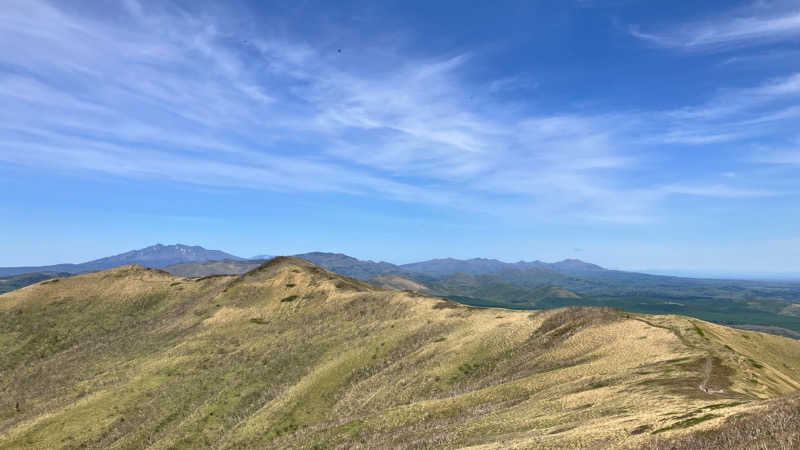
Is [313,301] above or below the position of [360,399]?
above

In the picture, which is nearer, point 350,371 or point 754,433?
point 754,433

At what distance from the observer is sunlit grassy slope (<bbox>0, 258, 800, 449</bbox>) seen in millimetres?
40656

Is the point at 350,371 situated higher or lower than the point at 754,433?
lower

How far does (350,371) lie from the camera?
85.1 meters

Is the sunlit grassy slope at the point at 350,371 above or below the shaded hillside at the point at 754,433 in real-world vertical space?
below

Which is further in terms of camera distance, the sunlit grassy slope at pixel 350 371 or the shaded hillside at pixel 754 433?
the sunlit grassy slope at pixel 350 371

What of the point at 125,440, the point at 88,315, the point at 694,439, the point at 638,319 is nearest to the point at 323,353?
the point at 125,440

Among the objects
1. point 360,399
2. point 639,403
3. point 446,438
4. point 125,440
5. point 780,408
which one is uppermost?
point 780,408

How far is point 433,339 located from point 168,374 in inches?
2191

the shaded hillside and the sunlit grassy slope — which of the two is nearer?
the shaded hillside

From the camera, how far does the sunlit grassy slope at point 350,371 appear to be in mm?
40656

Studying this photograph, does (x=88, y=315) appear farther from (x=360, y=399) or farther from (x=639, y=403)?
(x=639, y=403)

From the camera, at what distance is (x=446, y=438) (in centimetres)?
4081

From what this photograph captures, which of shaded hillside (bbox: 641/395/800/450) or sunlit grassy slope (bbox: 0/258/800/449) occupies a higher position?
shaded hillside (bbox: 641/395/800/450)
